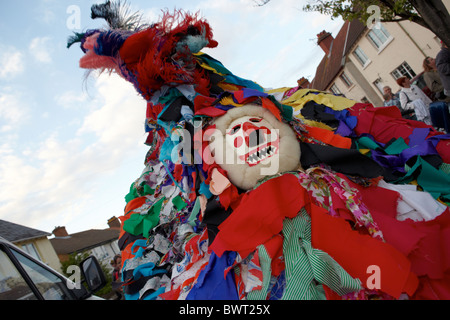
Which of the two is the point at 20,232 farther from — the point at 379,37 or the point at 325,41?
the point at 325,41

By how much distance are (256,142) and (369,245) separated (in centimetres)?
89

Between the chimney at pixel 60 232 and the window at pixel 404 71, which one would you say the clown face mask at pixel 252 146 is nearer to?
the window at pixel 404 71

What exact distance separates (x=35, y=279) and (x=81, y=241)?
26577 millimetres

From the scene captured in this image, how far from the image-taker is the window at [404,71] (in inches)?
521

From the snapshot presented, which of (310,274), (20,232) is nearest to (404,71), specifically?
(310,274)

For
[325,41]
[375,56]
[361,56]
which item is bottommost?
[375,56]

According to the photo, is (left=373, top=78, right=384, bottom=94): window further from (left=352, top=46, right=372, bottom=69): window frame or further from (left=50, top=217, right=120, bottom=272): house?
(left=50, top=217, right=120, bottom=272): house

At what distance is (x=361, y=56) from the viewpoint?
52.4 ft

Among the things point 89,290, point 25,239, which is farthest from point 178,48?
point 25,239

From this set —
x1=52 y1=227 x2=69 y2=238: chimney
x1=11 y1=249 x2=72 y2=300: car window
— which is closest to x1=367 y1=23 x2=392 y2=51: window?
x1=11 y1=249 x2=72 y2=300: car window

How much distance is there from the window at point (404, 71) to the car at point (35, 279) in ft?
53.5

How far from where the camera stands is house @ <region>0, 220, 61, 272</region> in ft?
47.4

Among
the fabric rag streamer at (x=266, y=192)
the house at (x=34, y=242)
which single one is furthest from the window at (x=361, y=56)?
the house at (x=34, y=242)
